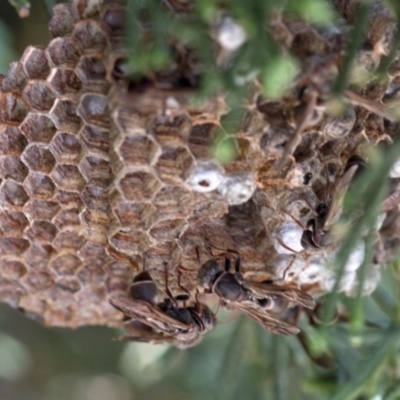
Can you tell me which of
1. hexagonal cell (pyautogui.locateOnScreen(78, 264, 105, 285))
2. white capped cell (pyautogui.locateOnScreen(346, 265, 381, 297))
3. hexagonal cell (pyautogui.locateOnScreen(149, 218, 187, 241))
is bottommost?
hexagonal cell (pyautogui.locateOnScreen(78, 264, 105, 285))

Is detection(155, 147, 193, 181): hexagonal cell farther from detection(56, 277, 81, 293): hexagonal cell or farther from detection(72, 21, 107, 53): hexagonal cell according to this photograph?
detection(56, 277, 81, 293): hexagonal cell

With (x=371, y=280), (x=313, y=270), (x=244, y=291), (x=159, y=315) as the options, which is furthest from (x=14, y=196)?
(x=371, y=280)

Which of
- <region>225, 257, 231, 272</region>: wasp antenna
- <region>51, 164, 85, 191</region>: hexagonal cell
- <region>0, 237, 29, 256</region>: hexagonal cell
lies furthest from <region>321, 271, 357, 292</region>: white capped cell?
<region>0, 237, 29, 256</region>: hexagonal cell

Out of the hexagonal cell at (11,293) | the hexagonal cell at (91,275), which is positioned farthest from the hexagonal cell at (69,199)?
the hexagonal cell at (11,293)

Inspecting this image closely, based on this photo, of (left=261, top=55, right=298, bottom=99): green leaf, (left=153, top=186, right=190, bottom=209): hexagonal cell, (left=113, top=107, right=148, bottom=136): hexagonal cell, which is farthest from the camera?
(left=153, top=186, right=190, bottom=209): hexagonal cell

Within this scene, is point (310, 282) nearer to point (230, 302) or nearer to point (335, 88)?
point (230, 302)

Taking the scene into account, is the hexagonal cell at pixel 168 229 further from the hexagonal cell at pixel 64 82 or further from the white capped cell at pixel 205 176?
the hexagonal cell at pixel 64 82

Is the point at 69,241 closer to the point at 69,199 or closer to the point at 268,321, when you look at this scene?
the point at 69,199
